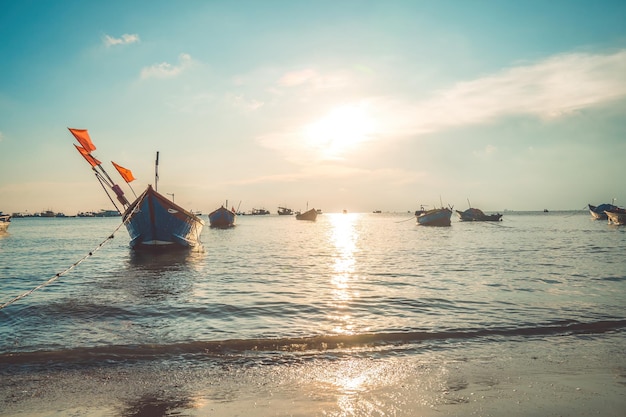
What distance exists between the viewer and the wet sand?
4547mm

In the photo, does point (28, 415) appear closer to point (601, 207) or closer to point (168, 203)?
point (168, 203)

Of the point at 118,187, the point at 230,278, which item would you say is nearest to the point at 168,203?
the point at 118,187

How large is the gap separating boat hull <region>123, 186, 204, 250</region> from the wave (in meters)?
18.0

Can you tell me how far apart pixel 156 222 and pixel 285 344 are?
20.3m

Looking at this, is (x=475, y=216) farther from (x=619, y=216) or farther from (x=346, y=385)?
(x=346, y=385)

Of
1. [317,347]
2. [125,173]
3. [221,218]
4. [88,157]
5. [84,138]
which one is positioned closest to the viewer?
[317,347]

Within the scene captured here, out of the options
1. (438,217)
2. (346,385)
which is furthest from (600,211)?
(346,385)

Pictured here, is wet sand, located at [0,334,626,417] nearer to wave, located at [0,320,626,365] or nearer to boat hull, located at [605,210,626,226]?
wave, located at [0,320,626,365]

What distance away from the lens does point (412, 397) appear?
16.0 feet

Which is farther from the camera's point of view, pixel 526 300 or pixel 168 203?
pixel 168 203

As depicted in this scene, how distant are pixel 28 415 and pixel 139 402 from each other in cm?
119

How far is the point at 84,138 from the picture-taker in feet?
55.2

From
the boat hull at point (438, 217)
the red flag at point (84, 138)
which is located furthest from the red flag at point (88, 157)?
the boat hull at point (438, 217)

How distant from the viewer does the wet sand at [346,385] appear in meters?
4.55
